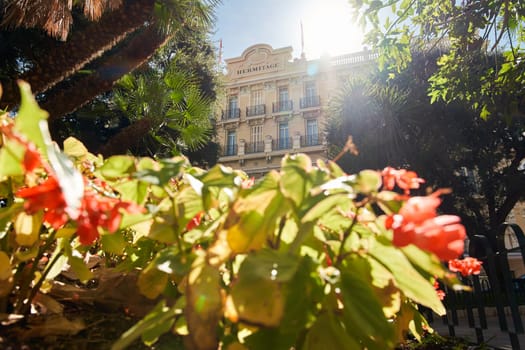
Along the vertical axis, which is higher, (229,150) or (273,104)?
(273,104)

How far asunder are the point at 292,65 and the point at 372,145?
11.3 m

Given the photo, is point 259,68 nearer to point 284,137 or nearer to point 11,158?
point 284,137

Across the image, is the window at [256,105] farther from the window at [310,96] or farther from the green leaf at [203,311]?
the green leaf at [203,311]

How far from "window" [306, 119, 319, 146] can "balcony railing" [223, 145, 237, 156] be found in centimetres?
380

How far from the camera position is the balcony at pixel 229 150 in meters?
17.7

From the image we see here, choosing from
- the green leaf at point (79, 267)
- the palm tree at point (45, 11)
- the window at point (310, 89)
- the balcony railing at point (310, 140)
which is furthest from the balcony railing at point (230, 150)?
the green leaf at point (79, 267)

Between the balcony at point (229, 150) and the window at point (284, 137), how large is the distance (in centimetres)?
239

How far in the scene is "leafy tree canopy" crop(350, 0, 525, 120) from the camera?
8.87ft

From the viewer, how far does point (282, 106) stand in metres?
17.5

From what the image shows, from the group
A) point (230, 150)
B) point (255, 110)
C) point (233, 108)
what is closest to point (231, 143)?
point (230, 150)

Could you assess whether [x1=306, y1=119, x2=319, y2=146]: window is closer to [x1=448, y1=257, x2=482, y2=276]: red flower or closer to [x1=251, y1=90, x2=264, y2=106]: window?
[x1=251, y1=90, x2=264, y2=106]: window

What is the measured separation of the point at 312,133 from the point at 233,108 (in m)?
4.63

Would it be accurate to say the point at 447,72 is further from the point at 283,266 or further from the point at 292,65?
the point at 292,65

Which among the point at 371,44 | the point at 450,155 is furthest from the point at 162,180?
the point at 450,155
